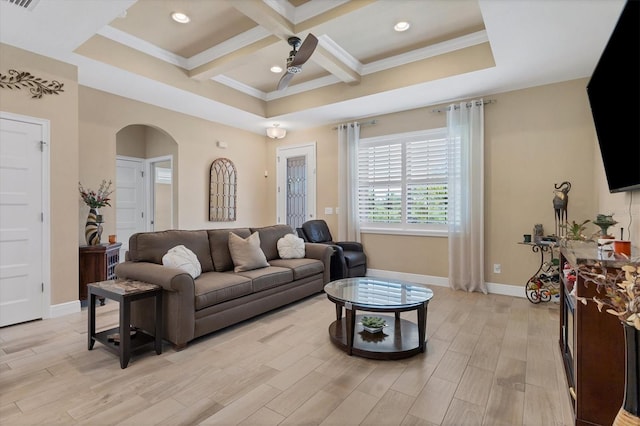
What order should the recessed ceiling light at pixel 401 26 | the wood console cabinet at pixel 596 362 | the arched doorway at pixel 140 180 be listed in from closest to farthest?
the wood console cabinet at pixel 596 362 → the recessed ceiling light at pixel 401 26 → the arched doorway at pixel 140 180

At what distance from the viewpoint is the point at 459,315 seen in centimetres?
355

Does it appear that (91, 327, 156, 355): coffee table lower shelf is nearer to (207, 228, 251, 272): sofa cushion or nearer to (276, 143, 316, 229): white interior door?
(207, 228, 251, 272): sofa cushion

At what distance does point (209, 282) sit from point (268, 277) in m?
0.66

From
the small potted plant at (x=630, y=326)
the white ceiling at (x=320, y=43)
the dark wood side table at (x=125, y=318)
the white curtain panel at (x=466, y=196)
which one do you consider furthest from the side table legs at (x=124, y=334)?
the white curtain panel at (x=466, y=196)

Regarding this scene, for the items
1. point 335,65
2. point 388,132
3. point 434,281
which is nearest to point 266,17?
point 335,65

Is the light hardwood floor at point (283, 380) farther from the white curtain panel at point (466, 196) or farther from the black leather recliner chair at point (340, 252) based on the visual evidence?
the black leather recliner chair at point (340, 252)

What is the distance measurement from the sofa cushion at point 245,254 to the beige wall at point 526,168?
105 inches

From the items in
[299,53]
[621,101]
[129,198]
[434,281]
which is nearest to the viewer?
[621,101]

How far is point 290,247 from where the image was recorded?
172 inches

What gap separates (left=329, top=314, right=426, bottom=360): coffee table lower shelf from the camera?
2.53 metres

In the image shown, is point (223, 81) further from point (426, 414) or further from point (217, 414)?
point (426, 414)

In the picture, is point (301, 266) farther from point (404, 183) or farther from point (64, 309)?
point (64, 309)

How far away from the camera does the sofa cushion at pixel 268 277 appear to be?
10.9 feet

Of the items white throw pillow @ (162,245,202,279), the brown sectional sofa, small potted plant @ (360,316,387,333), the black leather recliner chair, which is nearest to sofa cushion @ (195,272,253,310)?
the brown sectional sofa
